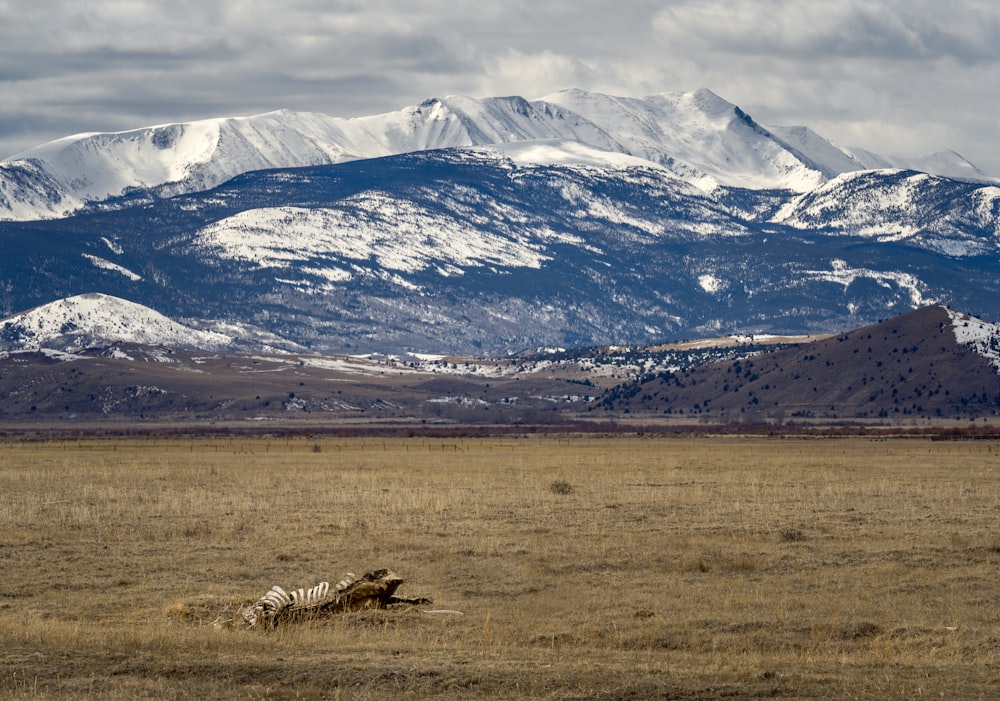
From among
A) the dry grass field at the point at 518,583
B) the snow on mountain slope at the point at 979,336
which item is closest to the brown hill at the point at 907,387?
the snow on mountain slope at the point at 979,336

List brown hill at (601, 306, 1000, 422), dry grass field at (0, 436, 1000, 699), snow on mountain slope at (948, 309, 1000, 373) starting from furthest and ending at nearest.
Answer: snow on mountain slope at (948, 309, 1000, 373) < brown hill at (601, 306, 1000, 422) < dry grass field at (0, 436, 1000, 699)

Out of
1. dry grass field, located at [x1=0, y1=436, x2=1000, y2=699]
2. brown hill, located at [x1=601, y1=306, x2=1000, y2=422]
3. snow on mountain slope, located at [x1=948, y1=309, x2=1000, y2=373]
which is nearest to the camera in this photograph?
dry grass field, located at [x1=0, y1=436, x2=1000, y2=699]

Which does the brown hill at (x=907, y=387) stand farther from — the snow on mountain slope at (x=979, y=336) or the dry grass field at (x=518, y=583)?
the dry grass field at (x=518, y=583)

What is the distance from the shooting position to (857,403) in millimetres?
189000

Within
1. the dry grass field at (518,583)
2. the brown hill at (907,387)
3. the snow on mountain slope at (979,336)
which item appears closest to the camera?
the dry grass field at (518,583)

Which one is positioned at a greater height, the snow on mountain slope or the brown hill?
the snow on mountain slope

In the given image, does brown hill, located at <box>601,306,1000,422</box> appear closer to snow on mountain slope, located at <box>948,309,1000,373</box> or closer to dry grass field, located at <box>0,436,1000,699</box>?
snow on mountain slope, located at <box>948,309,1000,373</box>

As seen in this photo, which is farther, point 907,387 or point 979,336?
point 979,336

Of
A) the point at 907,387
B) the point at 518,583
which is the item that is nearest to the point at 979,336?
the point at 907,387

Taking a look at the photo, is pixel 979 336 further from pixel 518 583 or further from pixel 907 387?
pixel 518 583

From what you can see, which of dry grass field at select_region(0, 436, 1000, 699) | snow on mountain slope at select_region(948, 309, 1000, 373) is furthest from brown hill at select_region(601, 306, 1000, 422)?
dry grass field at select_region(0, 436, 1000, 699)

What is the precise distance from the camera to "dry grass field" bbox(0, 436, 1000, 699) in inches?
955

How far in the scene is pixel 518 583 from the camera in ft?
116

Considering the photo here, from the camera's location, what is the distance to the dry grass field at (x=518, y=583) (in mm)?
24266
